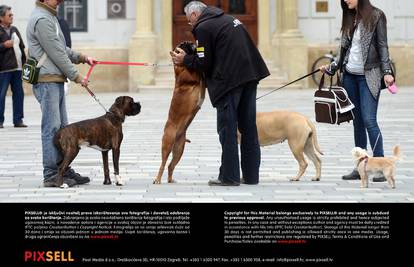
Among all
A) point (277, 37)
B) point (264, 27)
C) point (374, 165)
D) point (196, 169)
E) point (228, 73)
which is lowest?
point (196, 169)

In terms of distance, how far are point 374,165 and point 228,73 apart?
1601 millimetres

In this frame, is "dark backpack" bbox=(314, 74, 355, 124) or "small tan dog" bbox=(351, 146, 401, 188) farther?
"dark backpack" bbox=(314, 74, 355, 124)

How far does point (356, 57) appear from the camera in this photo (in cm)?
1267

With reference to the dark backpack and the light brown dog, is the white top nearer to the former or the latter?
the dark backpack

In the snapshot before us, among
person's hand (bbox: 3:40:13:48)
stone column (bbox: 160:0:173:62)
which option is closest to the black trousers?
person's hand (bbox: 3:40:13:48)

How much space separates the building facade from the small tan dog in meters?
17.8

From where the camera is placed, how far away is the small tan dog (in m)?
12.0

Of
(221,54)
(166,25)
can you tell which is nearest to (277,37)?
(166,25)

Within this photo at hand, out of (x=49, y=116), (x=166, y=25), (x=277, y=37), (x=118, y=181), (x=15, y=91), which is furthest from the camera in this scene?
(x=166, y=25)

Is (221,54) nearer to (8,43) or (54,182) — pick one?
(54,182)

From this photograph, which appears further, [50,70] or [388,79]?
[388,79]
